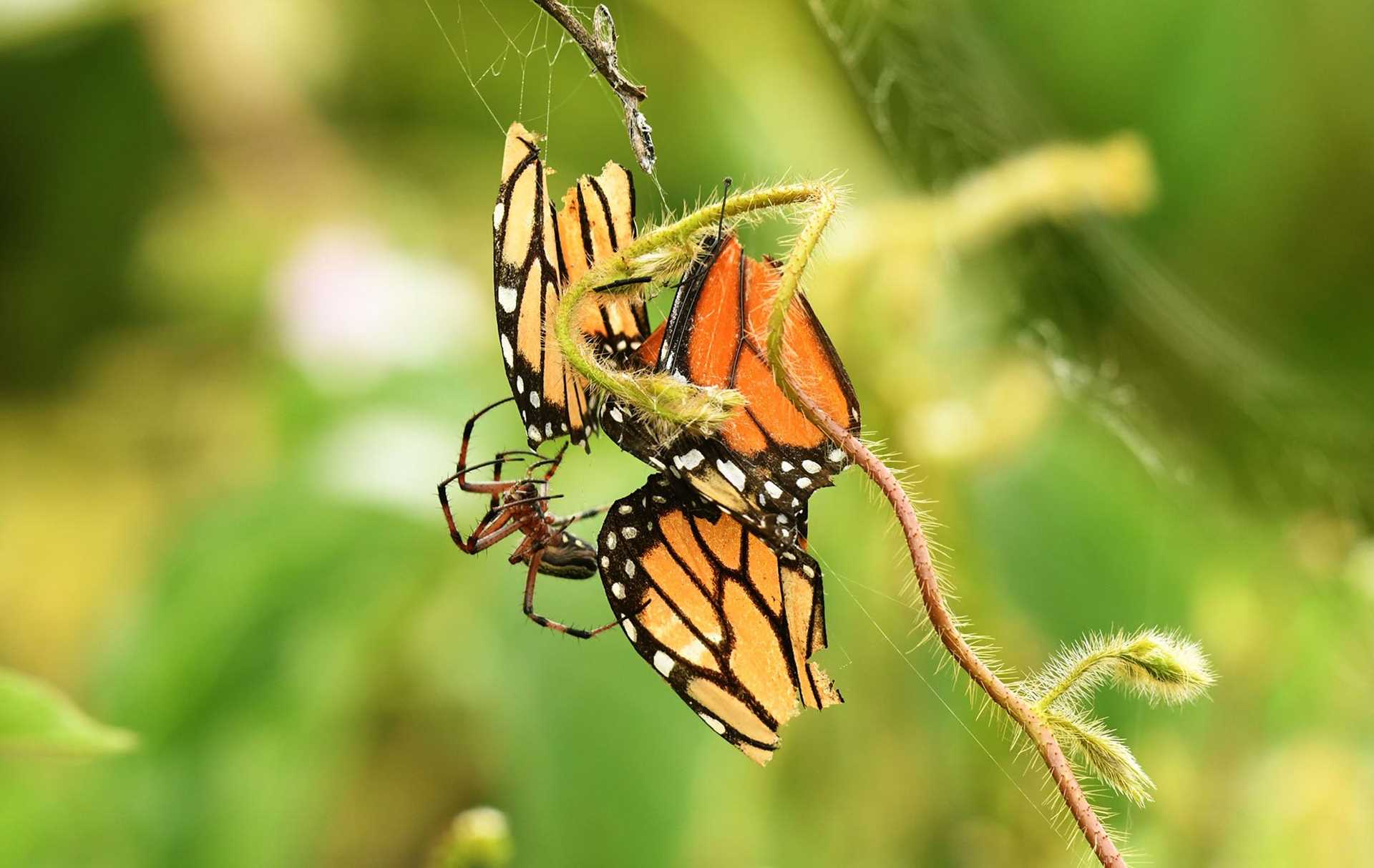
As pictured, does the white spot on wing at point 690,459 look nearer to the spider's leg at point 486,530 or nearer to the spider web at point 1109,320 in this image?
the spider's leg at point 486,530

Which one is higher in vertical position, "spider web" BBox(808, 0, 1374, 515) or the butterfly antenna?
"spider web" BBox(808, 0, 1374, 515)

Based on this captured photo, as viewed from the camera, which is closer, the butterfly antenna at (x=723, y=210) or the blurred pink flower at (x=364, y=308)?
the butterfly antenna at (x=723, y=210)

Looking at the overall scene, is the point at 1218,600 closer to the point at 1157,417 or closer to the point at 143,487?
the point at 1157,417

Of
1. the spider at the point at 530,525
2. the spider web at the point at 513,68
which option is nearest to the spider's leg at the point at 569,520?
the spider at the point at 530,525

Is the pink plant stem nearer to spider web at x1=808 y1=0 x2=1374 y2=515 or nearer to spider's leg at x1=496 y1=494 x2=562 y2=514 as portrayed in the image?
spider's leg at x1=496 y1=494 x2=562 y2=514

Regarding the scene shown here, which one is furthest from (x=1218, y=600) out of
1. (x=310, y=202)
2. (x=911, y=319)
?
(x=310, y=202)

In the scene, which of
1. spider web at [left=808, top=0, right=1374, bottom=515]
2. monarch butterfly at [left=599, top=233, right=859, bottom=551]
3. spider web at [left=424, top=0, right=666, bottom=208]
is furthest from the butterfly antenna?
spider web at [left=424, top=0, right=666, bottom=208]

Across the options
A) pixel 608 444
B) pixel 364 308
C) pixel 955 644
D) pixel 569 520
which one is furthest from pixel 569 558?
pixel 364 308
